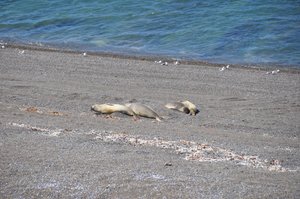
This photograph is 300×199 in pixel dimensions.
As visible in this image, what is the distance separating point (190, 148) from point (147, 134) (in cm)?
94

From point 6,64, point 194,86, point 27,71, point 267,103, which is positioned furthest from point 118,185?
point 6,64

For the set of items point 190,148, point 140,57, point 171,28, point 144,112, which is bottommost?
point 171,28

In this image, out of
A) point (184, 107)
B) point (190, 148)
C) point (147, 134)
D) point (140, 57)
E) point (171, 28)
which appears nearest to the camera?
point (190, 148)

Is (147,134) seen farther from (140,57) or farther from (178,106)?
(140,57)

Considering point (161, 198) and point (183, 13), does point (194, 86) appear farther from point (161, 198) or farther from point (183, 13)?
point (183, 13)

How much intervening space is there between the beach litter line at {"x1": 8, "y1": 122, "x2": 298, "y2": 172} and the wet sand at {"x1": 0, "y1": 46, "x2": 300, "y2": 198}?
13 millimetres

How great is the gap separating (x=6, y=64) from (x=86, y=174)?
29.2ft

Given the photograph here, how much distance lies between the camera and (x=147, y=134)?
7.60 meters

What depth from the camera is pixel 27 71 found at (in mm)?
12914

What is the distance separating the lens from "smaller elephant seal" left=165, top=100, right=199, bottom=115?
31.2ft

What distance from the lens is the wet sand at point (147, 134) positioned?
17.5 feet

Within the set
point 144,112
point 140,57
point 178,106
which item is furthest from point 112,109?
point 140,57

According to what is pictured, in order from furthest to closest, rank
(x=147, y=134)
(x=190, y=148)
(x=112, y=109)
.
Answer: (x=112, y=109) < (x=147, y=134) < (x=190, y=148)

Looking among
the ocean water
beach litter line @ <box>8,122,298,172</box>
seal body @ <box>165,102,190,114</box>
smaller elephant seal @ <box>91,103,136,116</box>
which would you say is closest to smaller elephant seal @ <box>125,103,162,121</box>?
smaller elephant seal @ <box>91,103,136,116</box>
